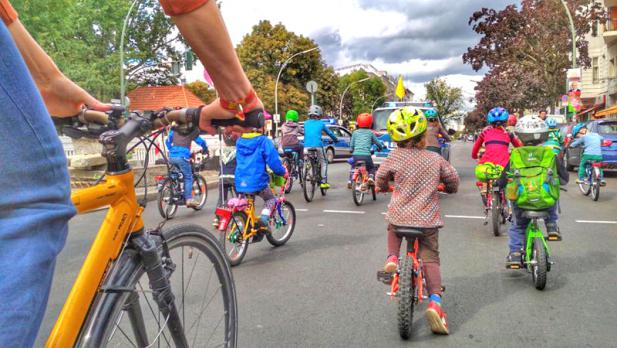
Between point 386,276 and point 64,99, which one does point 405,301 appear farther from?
point 64,99

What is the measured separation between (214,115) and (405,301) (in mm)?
2528

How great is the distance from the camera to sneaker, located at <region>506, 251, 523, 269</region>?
519 cm

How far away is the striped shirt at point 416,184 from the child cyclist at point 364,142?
22.0 feet

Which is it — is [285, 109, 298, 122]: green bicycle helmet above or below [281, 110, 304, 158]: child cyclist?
above

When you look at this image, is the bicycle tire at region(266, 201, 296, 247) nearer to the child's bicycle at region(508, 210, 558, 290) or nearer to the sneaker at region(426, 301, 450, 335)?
the child's bicycle at region(508, 210, 558, 290)

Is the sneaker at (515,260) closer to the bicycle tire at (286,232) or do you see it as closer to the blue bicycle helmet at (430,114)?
the bicycle tire at (286,232)

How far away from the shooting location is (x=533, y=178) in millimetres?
5137

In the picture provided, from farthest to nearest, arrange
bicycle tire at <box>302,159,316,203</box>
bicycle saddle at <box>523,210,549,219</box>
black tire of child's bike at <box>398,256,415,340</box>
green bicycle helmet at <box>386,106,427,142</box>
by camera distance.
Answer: bicycle tire at <box>302,159,316,203</box>, bicycle saddle at <box>523,210,549,219</box>, green bicycle helmet at <box>386,106,427,142</box>, black tire of child's bike at <box>398,256,415,340</box>

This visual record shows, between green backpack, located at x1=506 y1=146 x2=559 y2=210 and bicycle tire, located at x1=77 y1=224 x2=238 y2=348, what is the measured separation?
3576 mm

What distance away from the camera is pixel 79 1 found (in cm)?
3409

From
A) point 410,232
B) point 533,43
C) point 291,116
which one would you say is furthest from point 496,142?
point 533,43

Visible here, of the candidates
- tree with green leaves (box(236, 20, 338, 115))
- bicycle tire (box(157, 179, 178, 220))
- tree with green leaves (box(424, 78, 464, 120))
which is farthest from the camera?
tree with green leaves (box(424, 78, 464, 120))

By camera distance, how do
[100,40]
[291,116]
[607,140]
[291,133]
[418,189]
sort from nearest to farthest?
1. [418,189]
2. [291,116]
3. [291,133]
4. [607,140]
5. [100,40]

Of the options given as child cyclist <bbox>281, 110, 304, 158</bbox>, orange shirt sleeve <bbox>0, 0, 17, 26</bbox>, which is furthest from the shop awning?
orange shirt sleeve <bbox>0, 0, 17, 26</bbox>
